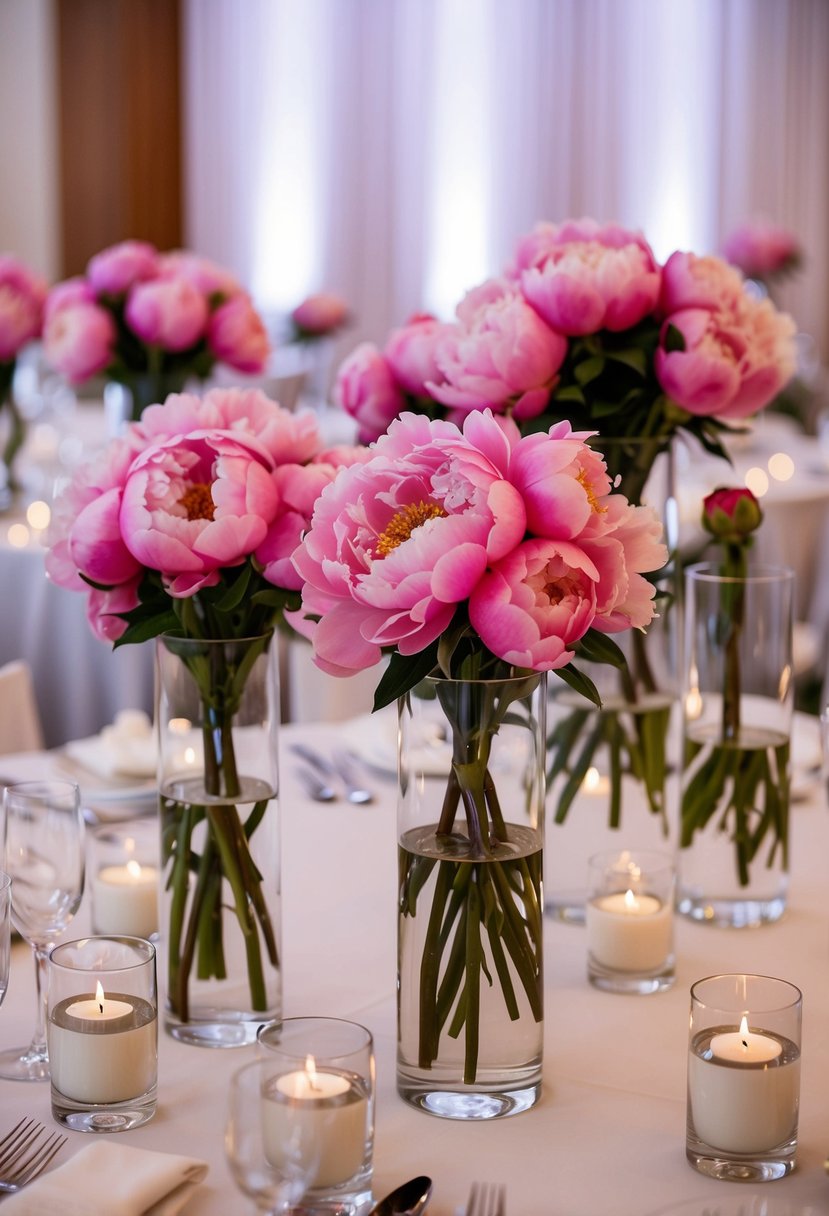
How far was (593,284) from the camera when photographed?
4.19ft

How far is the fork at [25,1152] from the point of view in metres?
0.90

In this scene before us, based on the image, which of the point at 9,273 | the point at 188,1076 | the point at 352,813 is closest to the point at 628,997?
the point at 188,1076

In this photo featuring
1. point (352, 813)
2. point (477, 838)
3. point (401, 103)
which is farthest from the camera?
point (401, 103)

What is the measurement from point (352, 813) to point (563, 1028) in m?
0.50

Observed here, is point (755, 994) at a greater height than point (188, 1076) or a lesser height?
greater

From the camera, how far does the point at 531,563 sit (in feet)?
2.80

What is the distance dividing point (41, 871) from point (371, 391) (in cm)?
53

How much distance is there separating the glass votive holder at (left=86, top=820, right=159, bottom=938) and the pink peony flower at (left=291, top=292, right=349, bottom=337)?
11.9ft

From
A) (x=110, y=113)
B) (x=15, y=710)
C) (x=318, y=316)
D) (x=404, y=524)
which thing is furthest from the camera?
(x=110, y=113)

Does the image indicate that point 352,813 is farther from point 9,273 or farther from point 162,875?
point 9,273

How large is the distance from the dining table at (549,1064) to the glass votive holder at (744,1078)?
0.05 ft

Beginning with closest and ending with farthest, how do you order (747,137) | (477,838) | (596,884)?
(477,838)
(596,884)
(747,137)

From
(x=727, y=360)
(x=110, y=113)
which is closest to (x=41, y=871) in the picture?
(x=727, y=360)

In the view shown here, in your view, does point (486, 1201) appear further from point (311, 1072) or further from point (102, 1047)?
point (102, 1047)
